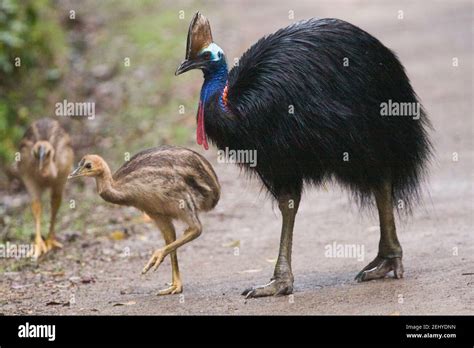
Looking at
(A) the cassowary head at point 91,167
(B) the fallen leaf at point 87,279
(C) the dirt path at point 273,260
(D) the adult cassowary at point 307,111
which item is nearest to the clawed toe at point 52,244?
(C) the dirt path at point 273,260

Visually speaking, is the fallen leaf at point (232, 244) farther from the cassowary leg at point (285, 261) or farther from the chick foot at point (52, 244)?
the cassowary leg at point (285, 261)

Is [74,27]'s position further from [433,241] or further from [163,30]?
[433,241]

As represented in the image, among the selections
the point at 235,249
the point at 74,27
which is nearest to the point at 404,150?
the point at 235,249

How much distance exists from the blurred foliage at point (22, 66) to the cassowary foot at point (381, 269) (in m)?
5.94

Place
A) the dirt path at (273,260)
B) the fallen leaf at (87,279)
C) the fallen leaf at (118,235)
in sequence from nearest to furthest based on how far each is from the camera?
the dirt path at (273,260) < the fallen leaf at (87,279) < the fallen leaf at (118,235)

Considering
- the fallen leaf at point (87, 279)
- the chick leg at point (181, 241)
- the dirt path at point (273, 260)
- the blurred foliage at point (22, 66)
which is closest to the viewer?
the dirt path at point (273, 260)

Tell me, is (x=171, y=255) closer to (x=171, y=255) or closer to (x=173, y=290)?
(x=171, y=255)

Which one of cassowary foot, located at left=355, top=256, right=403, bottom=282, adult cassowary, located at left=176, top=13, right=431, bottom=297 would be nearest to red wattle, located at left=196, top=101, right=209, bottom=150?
adult cassowary, located at left=176, top=13, right=431, bottom=297

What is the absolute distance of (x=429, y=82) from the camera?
14.8 metres

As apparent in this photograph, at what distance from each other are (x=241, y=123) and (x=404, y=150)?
122 centimetres

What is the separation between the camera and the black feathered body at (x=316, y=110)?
6.98m

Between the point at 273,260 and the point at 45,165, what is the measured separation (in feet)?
7.17

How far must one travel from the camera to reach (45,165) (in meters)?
9.32
